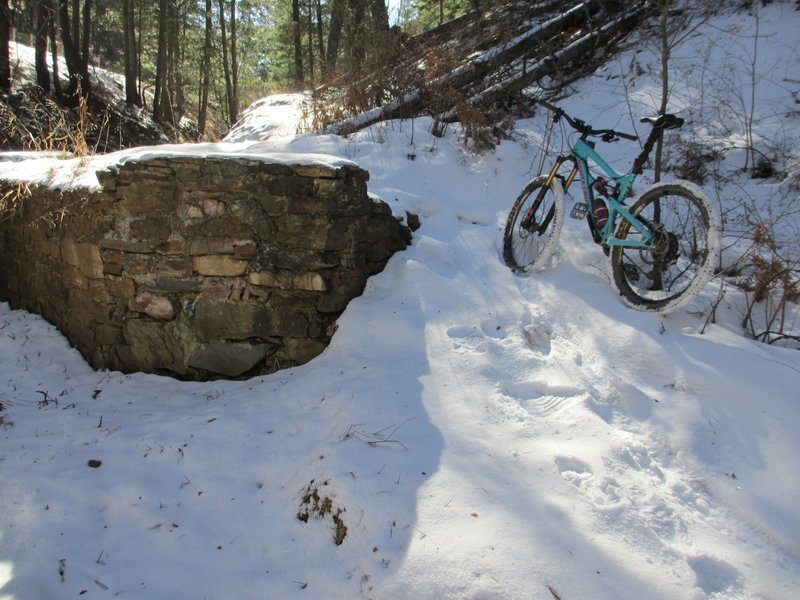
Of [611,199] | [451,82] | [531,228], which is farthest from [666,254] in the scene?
[451,82]

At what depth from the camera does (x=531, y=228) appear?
12.6 ft

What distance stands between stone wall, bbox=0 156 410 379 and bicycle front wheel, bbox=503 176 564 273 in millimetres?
982

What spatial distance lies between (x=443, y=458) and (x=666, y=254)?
1838 millimetres

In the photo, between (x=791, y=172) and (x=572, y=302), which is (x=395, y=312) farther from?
(x=791, y=172)

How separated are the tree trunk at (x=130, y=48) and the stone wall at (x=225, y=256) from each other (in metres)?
12.8

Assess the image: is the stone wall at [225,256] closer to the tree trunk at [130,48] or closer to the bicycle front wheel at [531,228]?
the bicycle front wheel at [531,228]

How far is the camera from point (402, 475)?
7.41 ft

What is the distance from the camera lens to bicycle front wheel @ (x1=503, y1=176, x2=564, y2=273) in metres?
3.60

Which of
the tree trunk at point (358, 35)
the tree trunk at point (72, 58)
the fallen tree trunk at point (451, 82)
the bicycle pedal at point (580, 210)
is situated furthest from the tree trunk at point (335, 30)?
the bicycle pedal at point (580, 210)

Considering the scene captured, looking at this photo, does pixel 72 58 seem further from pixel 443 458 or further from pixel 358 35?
pixel 443 458

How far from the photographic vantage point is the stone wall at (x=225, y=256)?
3404 mm

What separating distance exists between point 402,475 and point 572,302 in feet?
5.58

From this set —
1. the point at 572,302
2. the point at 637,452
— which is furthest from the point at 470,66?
the point at 637,452

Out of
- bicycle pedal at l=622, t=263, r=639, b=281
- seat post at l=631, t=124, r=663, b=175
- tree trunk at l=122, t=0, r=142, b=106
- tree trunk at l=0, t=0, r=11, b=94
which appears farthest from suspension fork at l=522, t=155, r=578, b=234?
tree trunk at l=122, t=0, r=142, b=106
